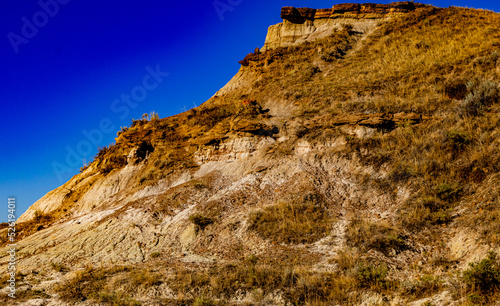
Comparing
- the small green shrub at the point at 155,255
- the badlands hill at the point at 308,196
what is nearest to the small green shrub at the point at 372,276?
the badlands hill at the point at 308,196

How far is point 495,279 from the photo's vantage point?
5.90 m

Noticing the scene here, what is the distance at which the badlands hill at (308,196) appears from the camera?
765 centimetres

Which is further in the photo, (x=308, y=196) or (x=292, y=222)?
(x=308, y=196)

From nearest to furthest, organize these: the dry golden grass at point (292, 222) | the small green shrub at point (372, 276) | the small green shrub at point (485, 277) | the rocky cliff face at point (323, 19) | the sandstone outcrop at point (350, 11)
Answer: the small green shrub at point (485, 277)
the small green shrub at point (372, 276)
the dry golden grass at point (292, 222)
the rocky cliff face at point (323, 19)
the sandstone outcrop at point (350, 11)

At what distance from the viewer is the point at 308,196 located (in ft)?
39.3

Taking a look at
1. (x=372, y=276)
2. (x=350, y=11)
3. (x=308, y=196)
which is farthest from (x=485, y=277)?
(x=350, y=11)

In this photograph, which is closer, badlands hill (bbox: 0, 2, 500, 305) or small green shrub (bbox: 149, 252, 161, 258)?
badlands hill (bbox: 0, 2, 500, 305)

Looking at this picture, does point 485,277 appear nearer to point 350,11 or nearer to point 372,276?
point 372,276

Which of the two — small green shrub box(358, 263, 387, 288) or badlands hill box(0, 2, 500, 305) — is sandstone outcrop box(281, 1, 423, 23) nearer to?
badlands hill box(0, 2, 500, 305)

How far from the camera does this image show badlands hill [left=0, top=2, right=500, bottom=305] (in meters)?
7.65

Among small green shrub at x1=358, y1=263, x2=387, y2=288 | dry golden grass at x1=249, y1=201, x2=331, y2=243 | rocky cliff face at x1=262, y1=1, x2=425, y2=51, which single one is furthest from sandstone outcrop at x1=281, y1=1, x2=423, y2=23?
small green shrub at x1=358, y1=263, x2=387, y2=288

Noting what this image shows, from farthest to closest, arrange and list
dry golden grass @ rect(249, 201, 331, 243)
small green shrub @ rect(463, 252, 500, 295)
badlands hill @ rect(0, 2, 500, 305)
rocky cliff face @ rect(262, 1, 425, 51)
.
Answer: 1. rocky cliff face @ rect(262, 1, 425, 51)
2. dry golden grass @ rect(249, 201, 331, 243)
3. badlands hill @ rect(0, 2, 500, 305)
4. small green shrub @ rect(463, 252, 500, 295)

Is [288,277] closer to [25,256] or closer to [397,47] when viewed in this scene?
[25,256]

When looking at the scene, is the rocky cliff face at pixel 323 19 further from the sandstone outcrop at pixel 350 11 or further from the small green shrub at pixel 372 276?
the small green shrub at pixel 372 276
